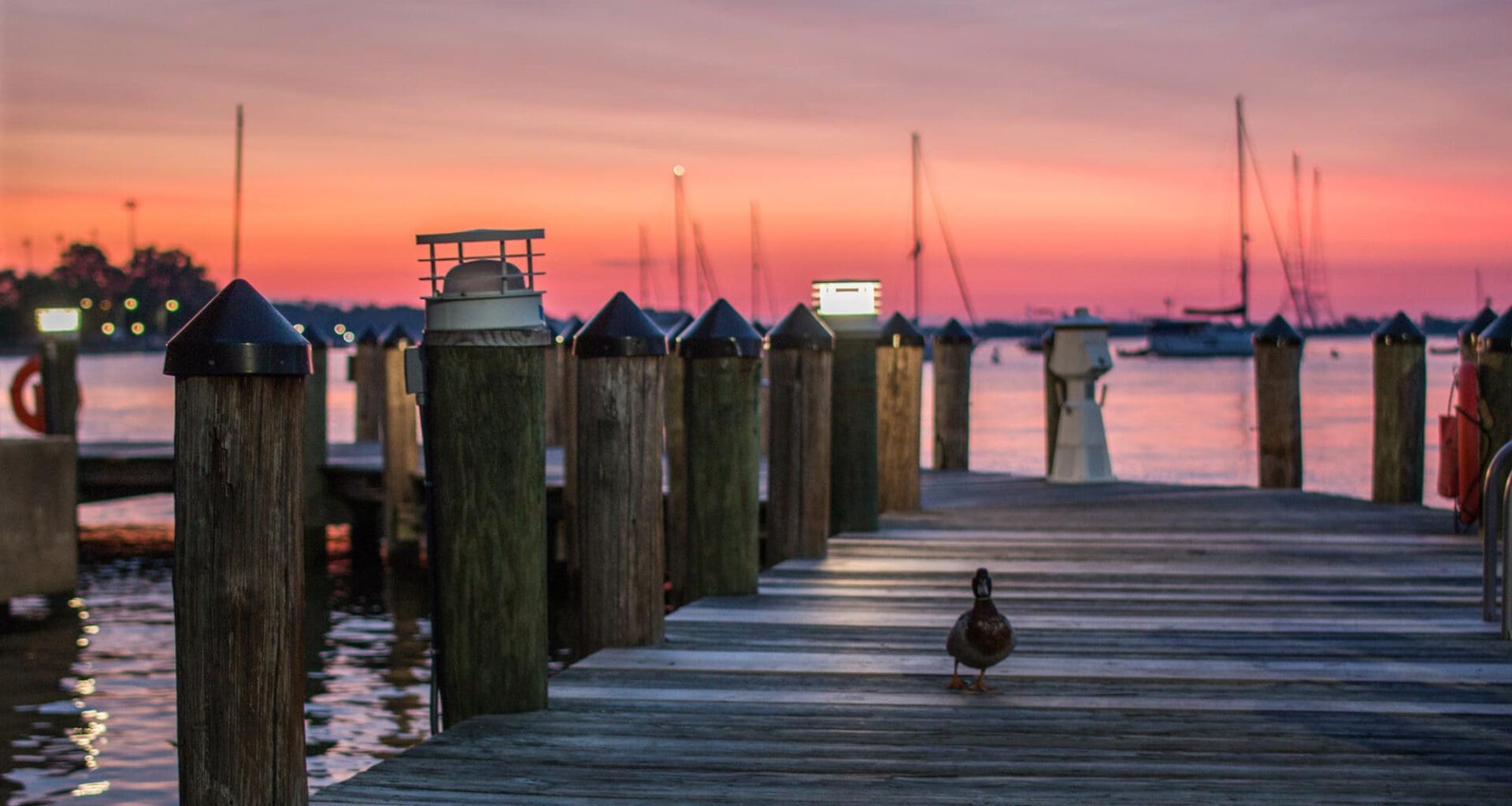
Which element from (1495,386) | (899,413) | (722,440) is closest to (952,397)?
(899,413)

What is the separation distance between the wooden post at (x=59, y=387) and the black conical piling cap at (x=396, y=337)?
10.8ft

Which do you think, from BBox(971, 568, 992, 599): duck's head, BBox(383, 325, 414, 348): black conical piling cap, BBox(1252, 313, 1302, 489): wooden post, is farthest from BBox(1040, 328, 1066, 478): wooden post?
BBox(971, 568, 992, 599): duck's head

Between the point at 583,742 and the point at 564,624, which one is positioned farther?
the point at 564,624

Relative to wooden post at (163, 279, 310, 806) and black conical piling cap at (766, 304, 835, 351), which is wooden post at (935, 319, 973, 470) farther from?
wooden post at (163, 279, 310, 806)

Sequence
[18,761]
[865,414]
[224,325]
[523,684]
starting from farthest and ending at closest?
[865,414], [18,761], [523,684], [224,325]

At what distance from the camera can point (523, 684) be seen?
17.0ft

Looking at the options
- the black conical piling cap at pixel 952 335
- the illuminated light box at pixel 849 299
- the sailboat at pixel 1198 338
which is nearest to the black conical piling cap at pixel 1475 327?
the illuminated light box at pixel 849 299

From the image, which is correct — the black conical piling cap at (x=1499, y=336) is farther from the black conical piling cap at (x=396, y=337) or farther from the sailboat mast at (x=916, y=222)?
the sailboat mast at (x=916, y=222)

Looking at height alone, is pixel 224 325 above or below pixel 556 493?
above

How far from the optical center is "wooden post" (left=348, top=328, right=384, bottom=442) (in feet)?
72.9

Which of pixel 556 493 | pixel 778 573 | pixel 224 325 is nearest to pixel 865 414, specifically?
pixel 778 573

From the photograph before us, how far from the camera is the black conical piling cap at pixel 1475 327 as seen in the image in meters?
11.4

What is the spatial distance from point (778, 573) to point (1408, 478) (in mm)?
6076

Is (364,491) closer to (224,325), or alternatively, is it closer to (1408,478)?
(1408,478)
